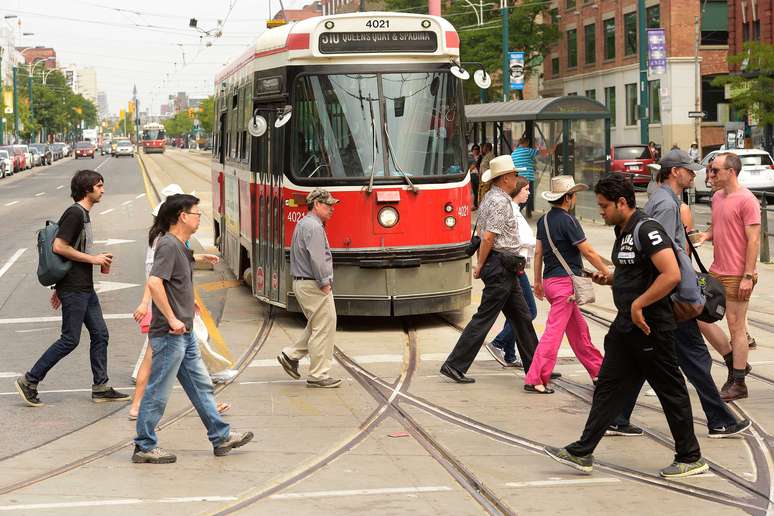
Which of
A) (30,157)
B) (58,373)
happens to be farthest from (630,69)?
(58,373)

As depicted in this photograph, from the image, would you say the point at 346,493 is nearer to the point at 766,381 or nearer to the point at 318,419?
the point at 318,419

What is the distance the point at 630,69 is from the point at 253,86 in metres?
49.3

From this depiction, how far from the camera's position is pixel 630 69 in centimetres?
6181

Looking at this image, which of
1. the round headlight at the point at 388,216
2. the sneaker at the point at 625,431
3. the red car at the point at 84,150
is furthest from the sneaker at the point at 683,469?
the red car at the point at 84,150

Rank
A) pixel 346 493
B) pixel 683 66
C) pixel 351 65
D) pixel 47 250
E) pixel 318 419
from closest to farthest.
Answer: pixel 346 493, pixel 318 419, pixel 47 250, pixel 351 65, pixel 683 66

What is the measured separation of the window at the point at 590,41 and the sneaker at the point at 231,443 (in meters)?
60.3

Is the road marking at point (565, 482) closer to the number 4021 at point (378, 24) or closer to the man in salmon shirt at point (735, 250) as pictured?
the man in salmon shirt at point (735, 250)

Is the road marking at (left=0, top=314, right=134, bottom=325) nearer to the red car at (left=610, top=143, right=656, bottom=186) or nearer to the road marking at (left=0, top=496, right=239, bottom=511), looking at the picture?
the road marking at (left=0, top=496, right=239, bottom=511)

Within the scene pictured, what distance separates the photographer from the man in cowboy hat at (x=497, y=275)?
1059cm

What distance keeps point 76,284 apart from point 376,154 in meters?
4.14

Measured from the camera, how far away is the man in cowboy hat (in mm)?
10586

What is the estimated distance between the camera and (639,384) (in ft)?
25.1

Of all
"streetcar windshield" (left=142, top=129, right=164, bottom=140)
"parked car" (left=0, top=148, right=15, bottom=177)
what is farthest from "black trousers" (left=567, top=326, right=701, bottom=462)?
"streetcar windshield" (left=142, top=129, right=164, bottom=140)

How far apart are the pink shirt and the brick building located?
44.6 m
